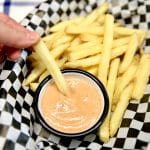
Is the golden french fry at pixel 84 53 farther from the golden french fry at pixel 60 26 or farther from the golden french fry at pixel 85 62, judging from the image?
the golden french fry at pixel 60 26

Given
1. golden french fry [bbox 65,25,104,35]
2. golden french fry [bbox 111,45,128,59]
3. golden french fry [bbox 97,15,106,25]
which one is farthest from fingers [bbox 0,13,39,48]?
golden french fry [bbox 97,15,106,25]

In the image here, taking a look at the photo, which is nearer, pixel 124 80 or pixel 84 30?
pixel 124 80

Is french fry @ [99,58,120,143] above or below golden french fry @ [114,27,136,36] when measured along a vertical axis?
below

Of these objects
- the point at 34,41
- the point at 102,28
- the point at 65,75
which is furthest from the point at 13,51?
the point at 102,28

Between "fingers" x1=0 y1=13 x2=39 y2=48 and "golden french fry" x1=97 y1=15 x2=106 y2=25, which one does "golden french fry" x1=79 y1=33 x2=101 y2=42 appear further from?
"fingers" x1=0 y1=13 x2=39 y2=48

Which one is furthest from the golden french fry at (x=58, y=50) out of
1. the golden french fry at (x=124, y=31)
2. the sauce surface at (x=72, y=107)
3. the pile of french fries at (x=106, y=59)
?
the golden french fry at (x=124, y=31)

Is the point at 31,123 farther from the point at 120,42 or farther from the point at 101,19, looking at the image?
the point at 101,19

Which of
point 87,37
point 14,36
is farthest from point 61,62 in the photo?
point 14,36
